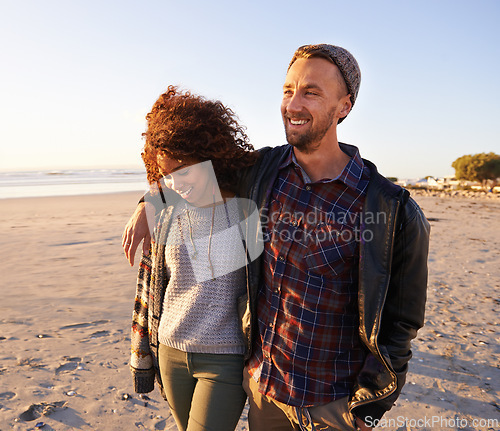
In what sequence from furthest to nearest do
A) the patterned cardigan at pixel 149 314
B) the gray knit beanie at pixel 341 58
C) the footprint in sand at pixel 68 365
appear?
the footprint in sand at pixel 68 365 < the patterned cardigan at pixel 149 314 < the gray knit beanie at pixel 341 58

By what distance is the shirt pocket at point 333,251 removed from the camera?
2.16 m

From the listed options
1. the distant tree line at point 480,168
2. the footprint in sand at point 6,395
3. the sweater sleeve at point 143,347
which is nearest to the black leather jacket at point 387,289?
the sweater sleeve at point 143,347

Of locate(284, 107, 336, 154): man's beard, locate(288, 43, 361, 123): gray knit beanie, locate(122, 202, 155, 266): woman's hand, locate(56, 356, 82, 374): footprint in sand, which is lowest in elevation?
locate(56, 356, 82, 374): footprint in sand

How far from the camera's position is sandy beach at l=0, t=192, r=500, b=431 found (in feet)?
12.0

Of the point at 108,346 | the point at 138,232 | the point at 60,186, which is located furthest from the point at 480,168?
the point at 138,232

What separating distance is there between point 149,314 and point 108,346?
260 centimetres

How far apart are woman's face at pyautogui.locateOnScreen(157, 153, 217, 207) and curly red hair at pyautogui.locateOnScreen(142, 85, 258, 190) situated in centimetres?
4

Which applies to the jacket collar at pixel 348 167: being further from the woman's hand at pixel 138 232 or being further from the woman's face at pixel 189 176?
the woman's hand at pixel 138 232

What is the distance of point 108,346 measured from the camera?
4.87 meters

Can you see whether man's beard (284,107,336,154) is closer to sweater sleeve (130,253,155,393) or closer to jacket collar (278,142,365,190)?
jacket collar (278,142,365,190)

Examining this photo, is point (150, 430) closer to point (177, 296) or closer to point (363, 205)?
point (177, 296)

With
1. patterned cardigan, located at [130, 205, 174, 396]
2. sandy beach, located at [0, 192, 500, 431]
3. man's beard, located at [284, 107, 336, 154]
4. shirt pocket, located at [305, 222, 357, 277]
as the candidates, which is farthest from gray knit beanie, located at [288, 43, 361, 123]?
sandy beach, located at [0, 192, 500, 431]

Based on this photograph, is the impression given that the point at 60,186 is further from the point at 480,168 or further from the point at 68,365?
the point at 480,168

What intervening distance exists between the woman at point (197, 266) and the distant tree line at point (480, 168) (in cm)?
4796
